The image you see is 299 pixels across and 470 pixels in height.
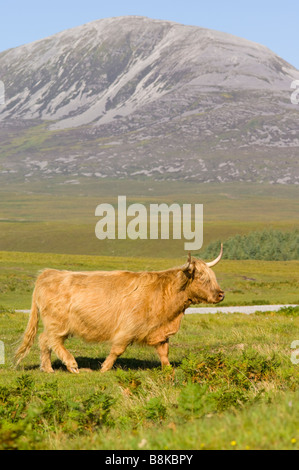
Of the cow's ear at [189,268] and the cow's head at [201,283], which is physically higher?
the cow's ear at [189,268]

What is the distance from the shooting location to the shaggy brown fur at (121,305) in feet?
40.7

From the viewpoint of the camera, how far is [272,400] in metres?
7.97

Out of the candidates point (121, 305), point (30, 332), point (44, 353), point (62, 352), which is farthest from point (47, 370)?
point (121, 305)

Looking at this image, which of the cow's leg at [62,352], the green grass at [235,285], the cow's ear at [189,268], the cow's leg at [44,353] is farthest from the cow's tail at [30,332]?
the green grass at [235,285]

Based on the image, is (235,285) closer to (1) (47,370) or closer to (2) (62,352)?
(1) (47,370)

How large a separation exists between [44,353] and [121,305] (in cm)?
196

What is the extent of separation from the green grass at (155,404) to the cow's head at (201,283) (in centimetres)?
118

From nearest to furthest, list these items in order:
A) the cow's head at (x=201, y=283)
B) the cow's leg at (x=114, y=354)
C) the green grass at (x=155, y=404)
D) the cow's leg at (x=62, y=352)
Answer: the green grass at (x=155, y=404) → the cow's leg at (x=114, y=354) → the cow's head at (x=201, y=283) → the cow's leg at (x=62, y=352)

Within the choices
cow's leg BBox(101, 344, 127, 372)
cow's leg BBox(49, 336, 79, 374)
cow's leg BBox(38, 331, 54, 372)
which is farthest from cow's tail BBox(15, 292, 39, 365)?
cow's leg BBox(101, 344, 127, 372)

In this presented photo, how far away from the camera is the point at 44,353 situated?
1288 centimetres

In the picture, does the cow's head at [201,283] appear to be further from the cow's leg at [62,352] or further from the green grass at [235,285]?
the green grass at [235,285]

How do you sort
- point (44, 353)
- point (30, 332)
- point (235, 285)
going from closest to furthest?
point (44, 353)
point (30, 332)
point (235, 285)

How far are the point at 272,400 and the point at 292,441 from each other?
8.06ft
